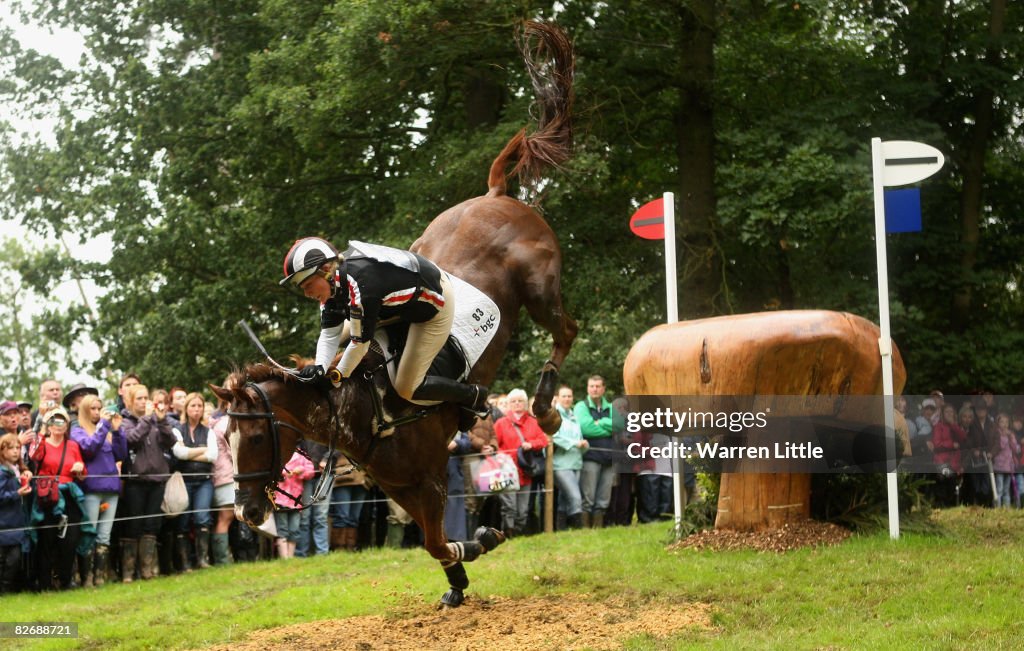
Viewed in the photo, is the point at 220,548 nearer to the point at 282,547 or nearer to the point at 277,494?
the point at 282,547

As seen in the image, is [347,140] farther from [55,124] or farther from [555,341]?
[555,341]

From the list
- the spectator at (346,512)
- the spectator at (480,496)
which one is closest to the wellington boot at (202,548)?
the spectator at (346,512)

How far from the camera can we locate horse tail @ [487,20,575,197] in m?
9.19

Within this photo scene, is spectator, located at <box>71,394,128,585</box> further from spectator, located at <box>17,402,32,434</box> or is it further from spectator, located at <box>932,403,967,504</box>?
spectator, located at <box>932,403,967,504</box>

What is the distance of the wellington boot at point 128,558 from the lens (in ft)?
36.2

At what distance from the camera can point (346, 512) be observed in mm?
12734

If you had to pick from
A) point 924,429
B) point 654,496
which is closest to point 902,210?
point 654,496

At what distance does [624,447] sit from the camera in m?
13.6

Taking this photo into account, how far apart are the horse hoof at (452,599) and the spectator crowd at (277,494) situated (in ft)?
4.10

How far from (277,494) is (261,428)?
16.3ft

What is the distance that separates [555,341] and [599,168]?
7.09m

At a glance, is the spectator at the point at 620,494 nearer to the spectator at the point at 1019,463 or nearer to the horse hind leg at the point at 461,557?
the spectator at the point at 1019,463

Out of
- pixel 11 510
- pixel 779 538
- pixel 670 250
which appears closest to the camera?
pixel 779 538

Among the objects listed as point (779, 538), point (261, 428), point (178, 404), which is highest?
point (178, 404)
